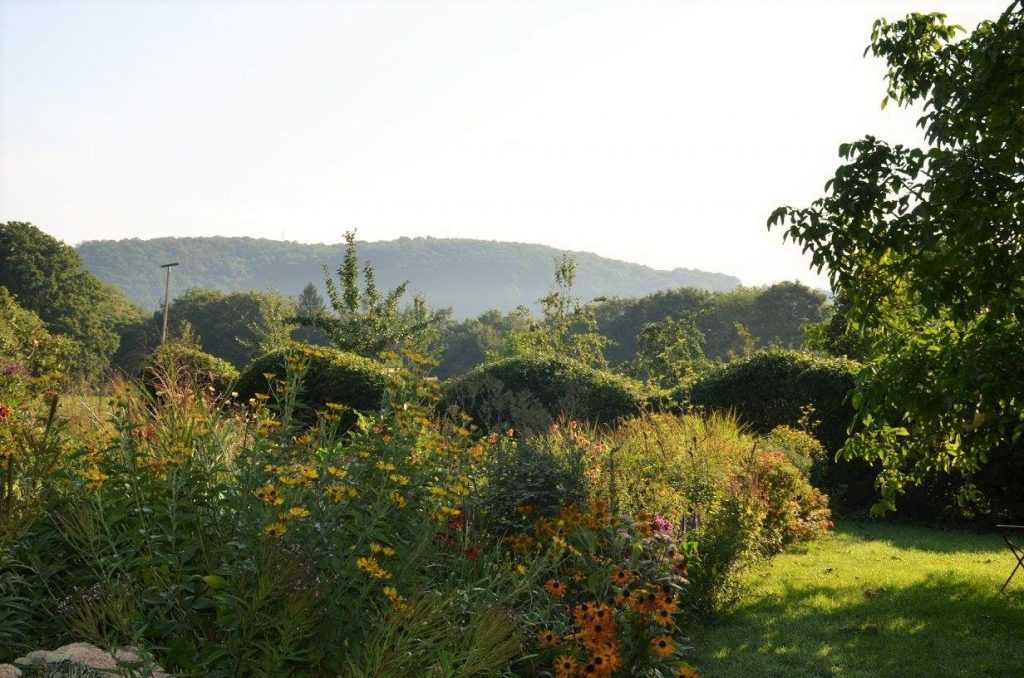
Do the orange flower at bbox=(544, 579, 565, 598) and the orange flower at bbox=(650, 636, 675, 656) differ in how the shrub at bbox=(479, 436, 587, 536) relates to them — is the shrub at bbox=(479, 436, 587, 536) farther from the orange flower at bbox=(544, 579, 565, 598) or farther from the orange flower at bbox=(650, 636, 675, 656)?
the orange flower at bbox=(650, 636, 675, 656)

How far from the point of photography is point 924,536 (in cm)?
1030

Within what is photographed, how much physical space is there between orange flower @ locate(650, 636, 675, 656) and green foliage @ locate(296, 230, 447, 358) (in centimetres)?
1387

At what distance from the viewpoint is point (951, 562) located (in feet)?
28.0

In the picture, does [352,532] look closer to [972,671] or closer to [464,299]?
[972,671]

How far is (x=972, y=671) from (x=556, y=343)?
51.3ft

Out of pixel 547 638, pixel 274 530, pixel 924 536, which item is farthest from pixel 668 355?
pixel 274 530

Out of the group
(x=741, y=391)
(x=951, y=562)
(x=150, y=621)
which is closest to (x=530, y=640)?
(x=150, y=621)

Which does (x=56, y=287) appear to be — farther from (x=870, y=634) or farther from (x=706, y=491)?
(x=870, y=634)

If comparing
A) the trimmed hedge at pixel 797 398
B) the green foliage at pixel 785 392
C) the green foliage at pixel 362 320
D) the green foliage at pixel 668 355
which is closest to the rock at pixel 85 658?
the trimmed hedge at pixel 797 398

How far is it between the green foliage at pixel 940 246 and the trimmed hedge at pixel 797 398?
4.97 meters

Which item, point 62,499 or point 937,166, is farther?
point 937,166

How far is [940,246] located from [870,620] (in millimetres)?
2621

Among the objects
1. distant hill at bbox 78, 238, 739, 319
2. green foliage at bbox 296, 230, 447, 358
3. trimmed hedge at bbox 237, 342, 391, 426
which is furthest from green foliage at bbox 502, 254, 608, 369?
distant hill at bbox 78, 238, 739, 319

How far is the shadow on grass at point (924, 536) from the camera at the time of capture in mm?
9543
